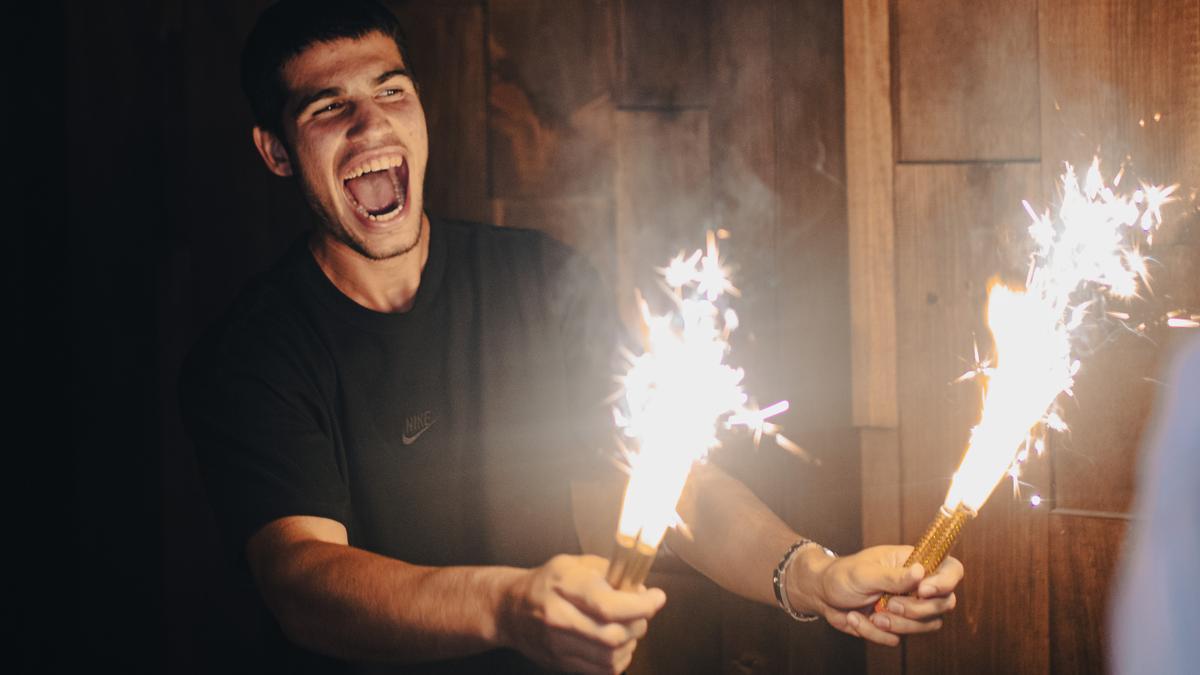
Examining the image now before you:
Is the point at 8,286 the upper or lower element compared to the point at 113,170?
lower

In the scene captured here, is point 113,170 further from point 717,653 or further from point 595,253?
point 717,653

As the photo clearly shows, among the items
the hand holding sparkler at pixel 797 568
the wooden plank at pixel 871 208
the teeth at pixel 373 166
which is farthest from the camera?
the wooden plank at pixel 871 208

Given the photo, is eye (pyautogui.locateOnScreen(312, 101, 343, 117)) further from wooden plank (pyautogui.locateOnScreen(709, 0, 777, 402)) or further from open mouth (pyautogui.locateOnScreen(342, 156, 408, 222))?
wooden plank (pyautogui.locateOnScreen(709, 0, 777, 402))

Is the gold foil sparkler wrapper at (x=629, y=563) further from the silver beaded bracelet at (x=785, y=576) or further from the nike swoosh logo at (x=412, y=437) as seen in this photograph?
the nike swoosh logo at (x=412, y=437)

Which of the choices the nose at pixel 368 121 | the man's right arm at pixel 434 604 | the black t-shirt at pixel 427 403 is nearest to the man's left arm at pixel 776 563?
the black t-shirt at pixel 427 403

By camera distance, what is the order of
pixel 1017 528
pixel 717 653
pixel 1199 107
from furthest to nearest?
1. pixel 717 653
2. pixel 1017 528
3. pixel 1199 107

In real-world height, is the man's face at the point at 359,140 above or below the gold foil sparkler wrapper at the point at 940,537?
above

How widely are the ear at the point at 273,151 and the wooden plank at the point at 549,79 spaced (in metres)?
0.31

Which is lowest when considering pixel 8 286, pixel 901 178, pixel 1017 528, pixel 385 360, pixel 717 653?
pixel 717 653

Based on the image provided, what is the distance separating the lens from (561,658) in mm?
789

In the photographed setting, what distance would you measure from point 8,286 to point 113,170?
260 millimetres

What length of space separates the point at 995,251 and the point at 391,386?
93 cm

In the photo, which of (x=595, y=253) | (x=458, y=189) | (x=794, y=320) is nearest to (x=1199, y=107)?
(x=794, y=320)

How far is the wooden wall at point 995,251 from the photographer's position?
114 centimetres
